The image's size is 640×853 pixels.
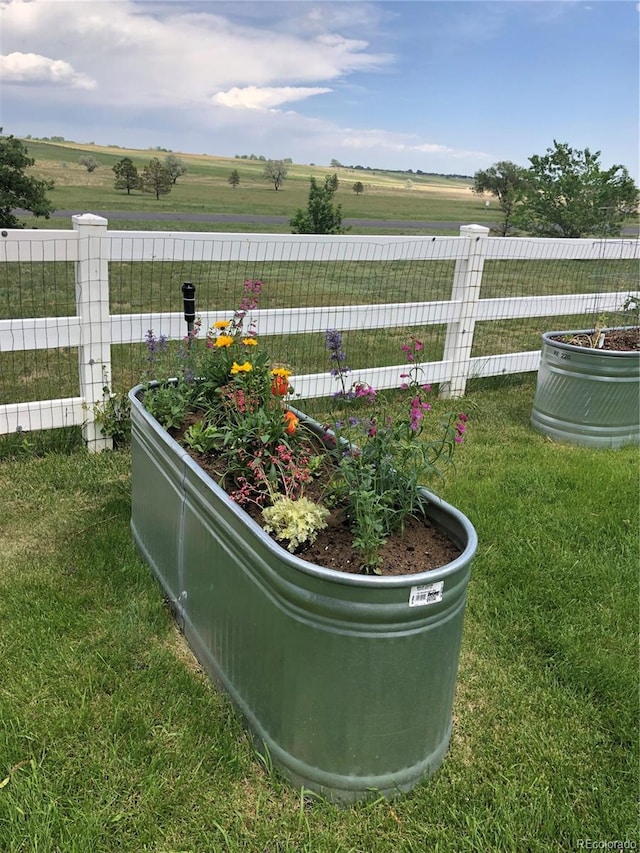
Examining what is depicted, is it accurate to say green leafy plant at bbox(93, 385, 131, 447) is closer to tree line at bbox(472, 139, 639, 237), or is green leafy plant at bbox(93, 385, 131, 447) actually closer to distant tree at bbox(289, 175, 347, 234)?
distant tree at bbox(289, 175, 347, 234)

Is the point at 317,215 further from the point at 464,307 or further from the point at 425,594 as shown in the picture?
the point at 425,594

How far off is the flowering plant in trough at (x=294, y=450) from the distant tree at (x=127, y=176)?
46.6 m

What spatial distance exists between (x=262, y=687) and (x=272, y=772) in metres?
0.28

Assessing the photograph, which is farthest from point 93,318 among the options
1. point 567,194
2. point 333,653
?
point 567,194

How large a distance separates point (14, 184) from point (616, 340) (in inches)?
454

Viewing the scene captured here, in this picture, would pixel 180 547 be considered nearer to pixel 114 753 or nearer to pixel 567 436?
pixel 114 753

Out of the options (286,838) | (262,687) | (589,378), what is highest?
(589,378)

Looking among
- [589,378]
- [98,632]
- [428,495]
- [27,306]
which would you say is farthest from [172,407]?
[27,306]

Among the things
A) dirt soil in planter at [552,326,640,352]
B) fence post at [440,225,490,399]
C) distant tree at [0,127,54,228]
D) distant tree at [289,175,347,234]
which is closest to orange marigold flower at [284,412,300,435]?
dirt soil in planter at [552,326,640,352]

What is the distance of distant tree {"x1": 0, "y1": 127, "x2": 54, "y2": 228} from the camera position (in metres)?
12.6

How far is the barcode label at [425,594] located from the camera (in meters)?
1.92

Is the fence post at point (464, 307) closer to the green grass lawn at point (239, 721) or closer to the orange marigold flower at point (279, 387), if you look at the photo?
the green grass lawn at point (239, 721)

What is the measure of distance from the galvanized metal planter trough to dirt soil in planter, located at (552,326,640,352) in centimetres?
382

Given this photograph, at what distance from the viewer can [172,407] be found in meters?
3.27
